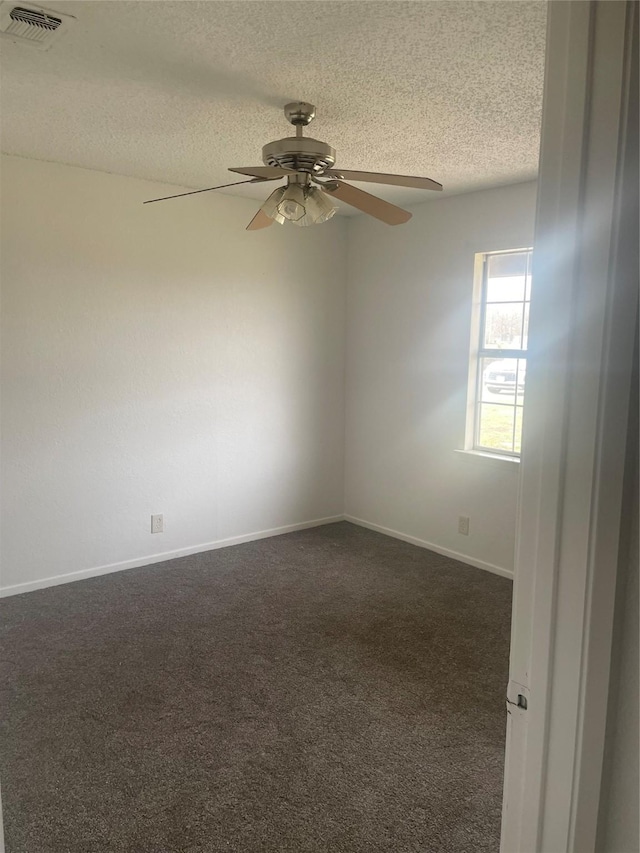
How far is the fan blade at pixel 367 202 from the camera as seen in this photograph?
8.43ft

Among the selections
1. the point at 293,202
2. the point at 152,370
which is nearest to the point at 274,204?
the point at 293,202

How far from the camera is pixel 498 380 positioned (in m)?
4.08

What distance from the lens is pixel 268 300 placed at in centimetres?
455

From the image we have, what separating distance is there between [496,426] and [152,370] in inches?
90.8

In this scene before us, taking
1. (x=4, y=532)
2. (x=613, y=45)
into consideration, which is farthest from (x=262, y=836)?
(x=4, y=532)

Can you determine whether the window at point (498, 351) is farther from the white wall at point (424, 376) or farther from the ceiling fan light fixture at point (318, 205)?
the ceiling fan light fixture at point (318, 205)

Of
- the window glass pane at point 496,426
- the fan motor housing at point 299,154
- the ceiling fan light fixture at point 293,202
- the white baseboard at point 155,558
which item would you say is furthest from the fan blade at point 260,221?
the white baseboard at point 155,558

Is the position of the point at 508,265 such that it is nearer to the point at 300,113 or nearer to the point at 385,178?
the point at 385,178

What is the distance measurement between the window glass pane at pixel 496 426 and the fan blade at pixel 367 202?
1.75m

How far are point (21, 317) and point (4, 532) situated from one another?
4.05ft

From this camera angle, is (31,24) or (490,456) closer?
(31,24)

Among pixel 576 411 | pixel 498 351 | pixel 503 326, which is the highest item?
pixel 503 326

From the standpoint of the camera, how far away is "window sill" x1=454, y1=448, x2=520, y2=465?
3.95 meters

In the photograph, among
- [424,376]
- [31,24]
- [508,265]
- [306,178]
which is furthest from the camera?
[424,376]
